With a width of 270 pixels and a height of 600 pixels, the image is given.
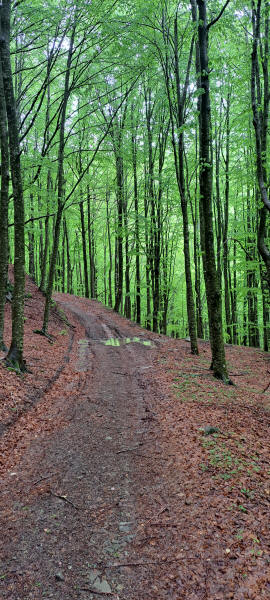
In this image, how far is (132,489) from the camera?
4152 millimetres

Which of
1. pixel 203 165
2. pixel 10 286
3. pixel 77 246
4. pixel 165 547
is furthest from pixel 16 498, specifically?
pixel 77 246

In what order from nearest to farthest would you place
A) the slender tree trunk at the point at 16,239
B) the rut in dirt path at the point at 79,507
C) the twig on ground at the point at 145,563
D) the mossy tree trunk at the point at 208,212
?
the rut in dirt path at the point at 79,507
the twig on ground at the point at 145,563
the slender tree trunk at the point at 16,239
the mossy tree trunk at the point at 208,212

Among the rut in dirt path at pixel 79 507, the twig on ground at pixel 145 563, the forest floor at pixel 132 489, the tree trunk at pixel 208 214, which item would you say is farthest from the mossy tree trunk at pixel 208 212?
the twig on ground at pixel 145 563

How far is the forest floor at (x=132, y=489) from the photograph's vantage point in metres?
2.86

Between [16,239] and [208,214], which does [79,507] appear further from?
[208,214]

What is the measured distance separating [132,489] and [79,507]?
2.27 ft

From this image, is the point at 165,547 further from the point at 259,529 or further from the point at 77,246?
the point at 77,246

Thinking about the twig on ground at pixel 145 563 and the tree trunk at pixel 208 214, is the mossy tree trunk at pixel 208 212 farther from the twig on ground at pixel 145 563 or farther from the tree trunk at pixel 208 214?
the twig on ground at pixel 145 563

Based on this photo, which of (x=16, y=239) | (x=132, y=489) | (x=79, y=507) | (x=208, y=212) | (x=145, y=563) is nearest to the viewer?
(x=145, y=563)

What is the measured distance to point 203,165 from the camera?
8.52m

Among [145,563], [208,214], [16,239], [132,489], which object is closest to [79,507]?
[132,489]

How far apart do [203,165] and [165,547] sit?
803 centimetres

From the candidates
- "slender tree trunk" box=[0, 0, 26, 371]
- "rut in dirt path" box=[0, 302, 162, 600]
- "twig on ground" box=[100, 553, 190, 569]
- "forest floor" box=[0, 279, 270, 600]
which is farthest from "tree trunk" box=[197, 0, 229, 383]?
"twig on ground" box=[100, 553, 190, 569]

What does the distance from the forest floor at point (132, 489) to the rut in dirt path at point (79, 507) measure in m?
0.01
